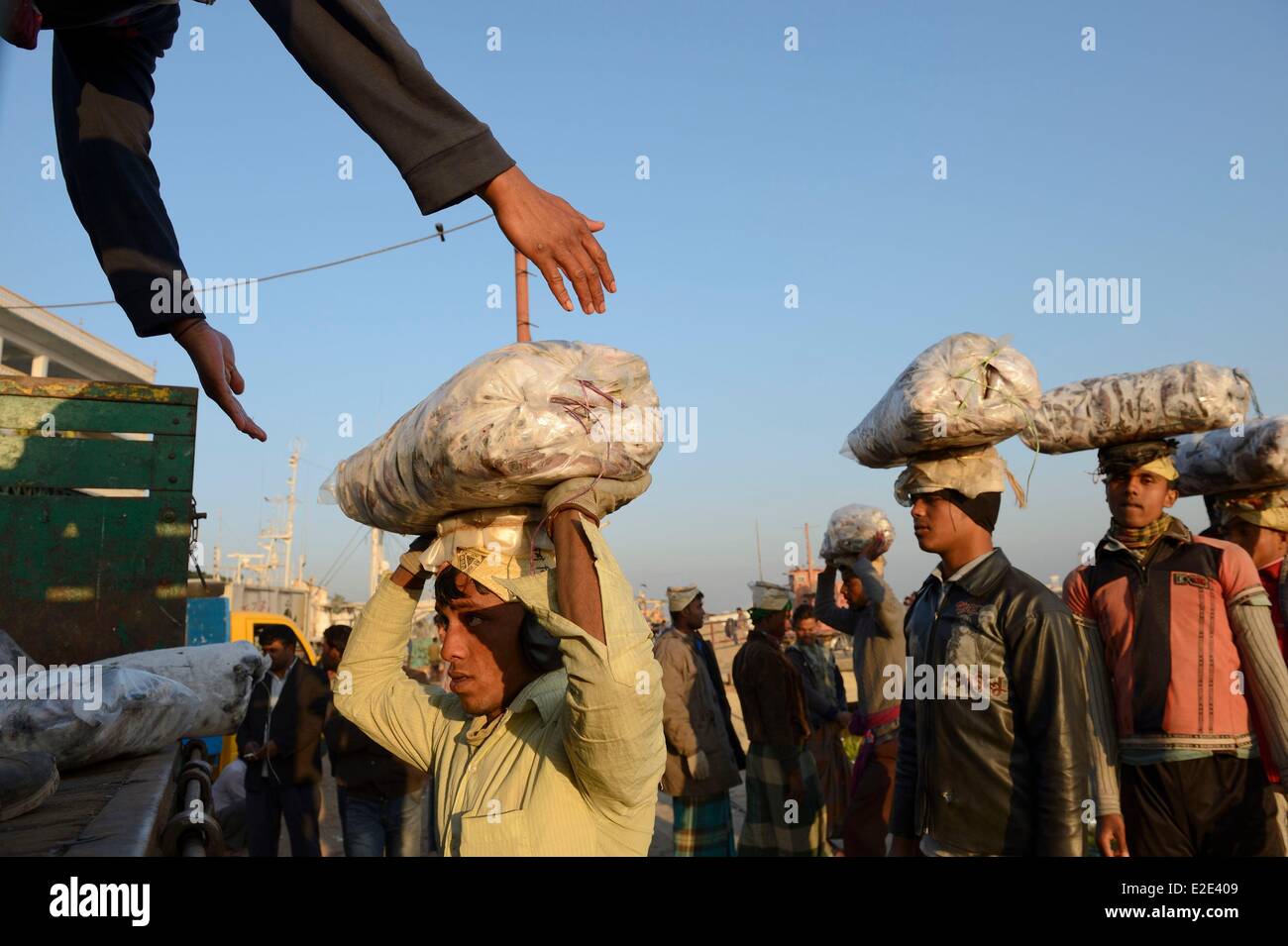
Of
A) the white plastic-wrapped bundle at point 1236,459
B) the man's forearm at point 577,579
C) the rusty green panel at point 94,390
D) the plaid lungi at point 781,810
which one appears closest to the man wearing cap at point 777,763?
the plaid lungi at point 781,810

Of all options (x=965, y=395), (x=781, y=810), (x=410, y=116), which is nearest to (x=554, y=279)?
(x=410, y=116)

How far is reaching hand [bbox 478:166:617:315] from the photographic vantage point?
1276mm

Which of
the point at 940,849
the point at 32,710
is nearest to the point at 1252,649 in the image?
the point at 940,849

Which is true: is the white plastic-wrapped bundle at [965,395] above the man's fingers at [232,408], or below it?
above

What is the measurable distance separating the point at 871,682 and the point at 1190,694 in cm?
302

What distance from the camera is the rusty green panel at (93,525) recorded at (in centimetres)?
445

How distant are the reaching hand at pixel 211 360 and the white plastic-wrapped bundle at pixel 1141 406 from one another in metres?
3.04

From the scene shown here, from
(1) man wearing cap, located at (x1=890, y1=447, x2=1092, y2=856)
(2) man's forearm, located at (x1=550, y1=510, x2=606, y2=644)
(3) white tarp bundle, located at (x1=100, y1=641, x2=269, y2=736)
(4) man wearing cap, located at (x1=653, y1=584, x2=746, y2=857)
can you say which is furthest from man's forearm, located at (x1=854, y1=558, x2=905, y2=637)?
(2) man's forearm, located at (x1=550, y1=510, x2=606, y2=644)

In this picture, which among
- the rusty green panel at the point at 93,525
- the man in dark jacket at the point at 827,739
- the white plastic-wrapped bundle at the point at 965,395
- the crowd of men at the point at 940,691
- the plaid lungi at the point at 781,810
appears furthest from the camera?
the man in dark jacket at the point at 827,739

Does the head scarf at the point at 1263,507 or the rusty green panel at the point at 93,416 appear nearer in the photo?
the rusty green panel at the point at 93,416

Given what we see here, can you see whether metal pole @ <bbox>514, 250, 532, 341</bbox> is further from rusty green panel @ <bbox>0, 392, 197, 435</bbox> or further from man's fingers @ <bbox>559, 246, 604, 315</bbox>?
man's fingers @ <bbox>559, 246, 604, 315</bbox>

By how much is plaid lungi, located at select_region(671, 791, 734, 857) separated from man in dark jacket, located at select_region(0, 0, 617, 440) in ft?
20.0

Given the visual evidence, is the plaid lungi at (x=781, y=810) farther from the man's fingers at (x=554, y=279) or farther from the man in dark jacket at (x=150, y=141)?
the man's fingers at (x=554, y=279)
